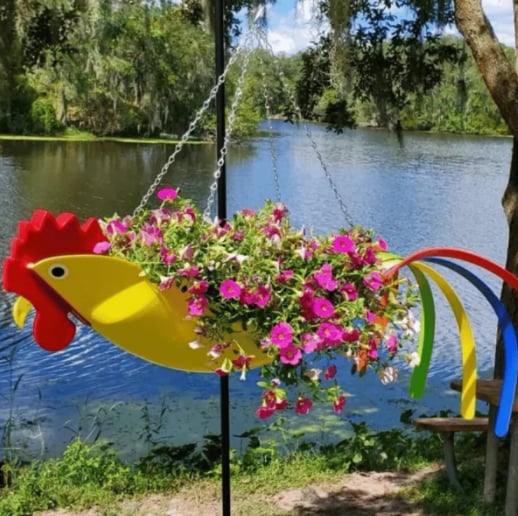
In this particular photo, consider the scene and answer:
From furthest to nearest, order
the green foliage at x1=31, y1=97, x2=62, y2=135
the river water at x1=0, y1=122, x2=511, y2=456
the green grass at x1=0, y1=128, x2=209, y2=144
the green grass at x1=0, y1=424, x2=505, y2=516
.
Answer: the green foliage at x1=31, y1=97, x2=62, y2=135, the green grass at x1=0, y1=128, x2=209, y2=144, the river water at x1=0, y1=122, x2=511, y2=456, the green grass at x1=0, y1=424, x2=505, y2=516

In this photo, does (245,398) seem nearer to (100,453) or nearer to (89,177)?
(100,453)

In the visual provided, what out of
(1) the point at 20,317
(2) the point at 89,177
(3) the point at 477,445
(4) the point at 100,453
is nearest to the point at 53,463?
(4) the point at 100,453

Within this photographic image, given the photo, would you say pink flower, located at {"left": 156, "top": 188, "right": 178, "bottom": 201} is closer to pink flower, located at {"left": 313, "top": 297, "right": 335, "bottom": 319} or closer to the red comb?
the red comb

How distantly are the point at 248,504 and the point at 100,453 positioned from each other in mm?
1049

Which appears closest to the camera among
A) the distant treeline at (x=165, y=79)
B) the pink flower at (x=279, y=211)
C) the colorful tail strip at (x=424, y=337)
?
the pink flower at (x=279, y=211)

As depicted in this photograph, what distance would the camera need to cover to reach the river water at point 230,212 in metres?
4.78

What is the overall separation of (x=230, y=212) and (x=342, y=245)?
28.4 ft

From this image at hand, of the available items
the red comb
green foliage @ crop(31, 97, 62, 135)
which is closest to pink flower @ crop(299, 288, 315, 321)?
the red comb

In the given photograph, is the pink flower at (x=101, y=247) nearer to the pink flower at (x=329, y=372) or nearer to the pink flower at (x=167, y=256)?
the pink flower at (x=167, y=256)

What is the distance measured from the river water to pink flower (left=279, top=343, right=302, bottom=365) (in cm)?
66

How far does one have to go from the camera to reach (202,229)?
6.65 ft

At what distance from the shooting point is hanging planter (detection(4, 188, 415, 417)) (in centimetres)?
195

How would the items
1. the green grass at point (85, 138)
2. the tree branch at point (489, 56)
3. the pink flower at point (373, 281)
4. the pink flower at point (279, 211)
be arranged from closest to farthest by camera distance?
the pink flower at point (373, 281) → the pink flower at point (279, 211) → the tree branch at point (489, 56) → the green grass at point (85, 138)

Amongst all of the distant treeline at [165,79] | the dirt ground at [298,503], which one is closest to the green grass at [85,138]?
the distant treeline at [165,79]
